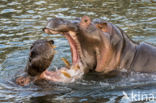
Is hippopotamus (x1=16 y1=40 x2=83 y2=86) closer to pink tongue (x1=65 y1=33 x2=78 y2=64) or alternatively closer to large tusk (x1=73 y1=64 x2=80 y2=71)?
large tusk (x1=73 y1=64 x2=80 y2=71)

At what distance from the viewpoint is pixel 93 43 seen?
6422 mm

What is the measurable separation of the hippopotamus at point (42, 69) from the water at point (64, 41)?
0.13 m

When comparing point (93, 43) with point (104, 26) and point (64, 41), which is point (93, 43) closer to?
point (104, 26)

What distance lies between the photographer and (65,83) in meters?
6.49

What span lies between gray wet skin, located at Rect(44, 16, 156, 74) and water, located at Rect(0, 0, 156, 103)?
25 centimetres

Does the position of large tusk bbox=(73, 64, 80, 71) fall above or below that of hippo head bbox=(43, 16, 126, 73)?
below

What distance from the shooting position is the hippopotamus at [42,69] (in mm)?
5988

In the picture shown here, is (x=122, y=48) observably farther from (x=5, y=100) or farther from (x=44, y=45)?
(x=5, y=100)

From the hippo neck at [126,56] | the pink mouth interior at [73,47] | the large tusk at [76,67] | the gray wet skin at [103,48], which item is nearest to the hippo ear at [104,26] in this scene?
the gray wet skin at [103,48]

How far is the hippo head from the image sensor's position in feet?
20.9

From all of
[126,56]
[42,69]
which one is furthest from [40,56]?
[126,56]

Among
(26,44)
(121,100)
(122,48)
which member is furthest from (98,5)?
(121,100)

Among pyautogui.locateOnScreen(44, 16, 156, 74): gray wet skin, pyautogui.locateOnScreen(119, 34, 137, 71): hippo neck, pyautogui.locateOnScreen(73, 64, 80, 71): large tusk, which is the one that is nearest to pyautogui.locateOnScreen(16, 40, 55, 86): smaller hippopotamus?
pyautogui.locateOnScreen(44, 16, 156, 74): gray wet skin

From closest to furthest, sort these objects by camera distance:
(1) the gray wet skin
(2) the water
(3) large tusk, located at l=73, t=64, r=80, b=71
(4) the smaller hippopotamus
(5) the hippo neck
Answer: (4) the smaller hippopotamus, (2) the water, (1) the gray wet skin, (3) large tusk, located at l=73, t=64, r=80, b=71, (5) the hippo neck
